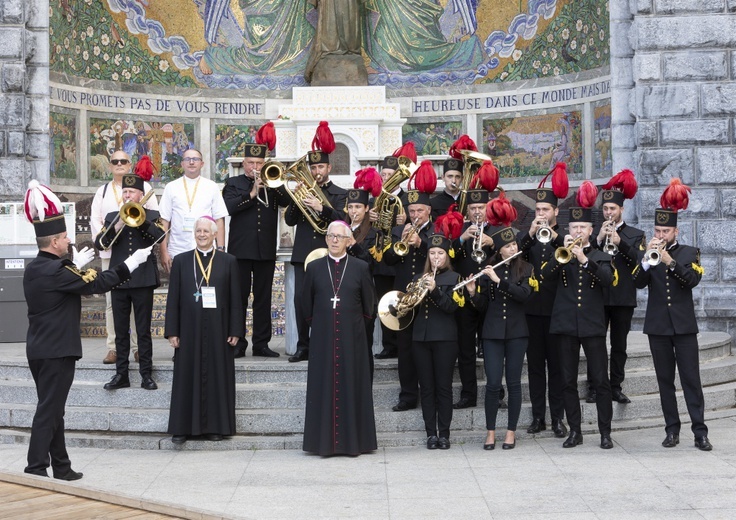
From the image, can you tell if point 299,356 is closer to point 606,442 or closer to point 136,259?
point 136,259

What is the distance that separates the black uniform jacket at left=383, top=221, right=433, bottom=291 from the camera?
9148 millimetres

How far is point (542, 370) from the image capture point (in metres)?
8.99

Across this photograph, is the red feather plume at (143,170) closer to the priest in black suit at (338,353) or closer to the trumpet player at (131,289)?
the trumpet player at (131,289)

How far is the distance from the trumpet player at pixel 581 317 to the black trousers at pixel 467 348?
29.8 inches

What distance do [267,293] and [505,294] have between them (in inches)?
102

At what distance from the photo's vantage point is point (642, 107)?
12.7 meters

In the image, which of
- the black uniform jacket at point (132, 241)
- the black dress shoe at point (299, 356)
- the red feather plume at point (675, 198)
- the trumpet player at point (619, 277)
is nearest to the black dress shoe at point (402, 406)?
the black dress shoe at point (299, 356)

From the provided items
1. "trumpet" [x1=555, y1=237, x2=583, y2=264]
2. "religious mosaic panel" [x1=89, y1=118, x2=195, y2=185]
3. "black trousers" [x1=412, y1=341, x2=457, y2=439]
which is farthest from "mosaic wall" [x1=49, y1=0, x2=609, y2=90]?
"black trousers" [x1=412, y1=341, x2=457, y2=439]

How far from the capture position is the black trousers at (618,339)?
9.27 m

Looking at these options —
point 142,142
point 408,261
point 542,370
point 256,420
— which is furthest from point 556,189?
point 142,142

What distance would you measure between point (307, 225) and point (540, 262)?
7.06 ft

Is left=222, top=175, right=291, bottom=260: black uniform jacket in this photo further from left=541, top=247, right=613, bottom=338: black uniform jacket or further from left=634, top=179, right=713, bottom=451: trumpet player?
left=634, top=179, right=713, bottom=451: trumpet player

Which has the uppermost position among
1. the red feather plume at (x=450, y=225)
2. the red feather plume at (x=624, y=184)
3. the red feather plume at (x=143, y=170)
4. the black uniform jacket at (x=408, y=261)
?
the red feather plume at (x=143, y=170)

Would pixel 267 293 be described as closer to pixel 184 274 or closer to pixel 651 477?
pixel 184 274
